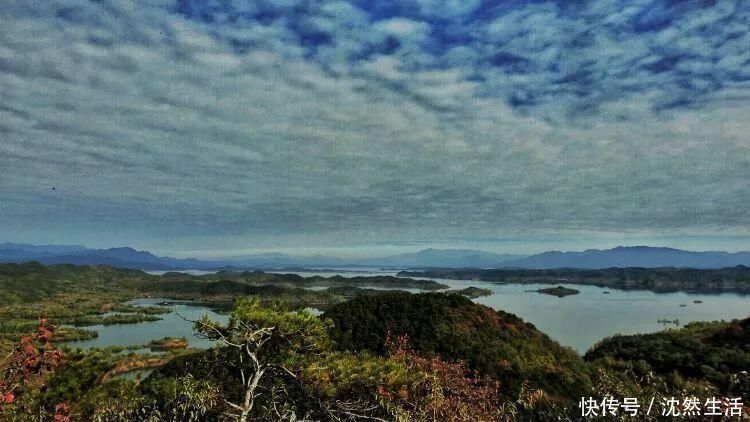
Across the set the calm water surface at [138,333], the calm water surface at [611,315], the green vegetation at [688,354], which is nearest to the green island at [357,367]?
the green vegetation at [688,354]

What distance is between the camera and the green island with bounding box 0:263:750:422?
7.58m

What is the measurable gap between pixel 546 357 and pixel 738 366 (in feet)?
41.5

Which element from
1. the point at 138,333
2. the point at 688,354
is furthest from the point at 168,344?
the point at 688,354

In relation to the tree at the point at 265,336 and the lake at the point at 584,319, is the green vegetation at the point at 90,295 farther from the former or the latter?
the tree at the point at 265,336

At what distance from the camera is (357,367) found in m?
8.87

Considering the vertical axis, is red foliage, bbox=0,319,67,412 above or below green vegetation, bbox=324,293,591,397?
above

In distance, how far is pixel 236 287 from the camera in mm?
150625

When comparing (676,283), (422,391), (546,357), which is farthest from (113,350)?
(676,283)

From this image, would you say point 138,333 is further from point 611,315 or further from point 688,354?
point 611,315

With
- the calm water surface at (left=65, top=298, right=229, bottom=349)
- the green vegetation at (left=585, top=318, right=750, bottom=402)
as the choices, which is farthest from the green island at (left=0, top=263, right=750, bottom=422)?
the calm water surface at (left=65, top=298, right=229, bottom=349)

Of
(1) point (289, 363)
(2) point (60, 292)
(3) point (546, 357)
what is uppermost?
(1) point (289, 363)

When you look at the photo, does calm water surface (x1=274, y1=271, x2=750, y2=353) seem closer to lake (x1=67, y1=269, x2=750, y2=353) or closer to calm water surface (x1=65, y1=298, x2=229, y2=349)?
→ lake (x1=67, y1=269, x2=750, y2=353)

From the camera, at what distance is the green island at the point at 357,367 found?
7582 mm

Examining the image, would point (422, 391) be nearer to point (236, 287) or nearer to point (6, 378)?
point (6, 378)
